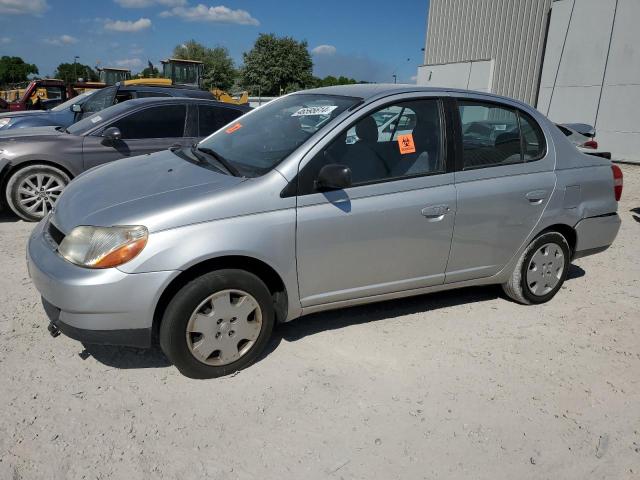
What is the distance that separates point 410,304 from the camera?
4.33 metres

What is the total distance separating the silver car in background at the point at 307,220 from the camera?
280cm

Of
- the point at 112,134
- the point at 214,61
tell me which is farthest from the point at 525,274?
the point at 214,61

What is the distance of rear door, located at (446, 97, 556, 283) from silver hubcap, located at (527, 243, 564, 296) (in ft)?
1.09

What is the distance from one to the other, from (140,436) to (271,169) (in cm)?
163

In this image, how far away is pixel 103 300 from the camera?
8.94ft

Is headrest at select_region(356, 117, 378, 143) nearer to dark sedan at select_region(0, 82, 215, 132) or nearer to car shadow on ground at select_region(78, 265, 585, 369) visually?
car shadow on ground at select_region(78, 265, 585, 369)

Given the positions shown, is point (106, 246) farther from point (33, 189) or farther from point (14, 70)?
point (14, 70)

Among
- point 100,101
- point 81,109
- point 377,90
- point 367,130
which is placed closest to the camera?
point 367,130

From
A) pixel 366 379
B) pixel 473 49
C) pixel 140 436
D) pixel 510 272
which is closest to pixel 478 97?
pixel 510 272

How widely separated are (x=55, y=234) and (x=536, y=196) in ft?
11.0

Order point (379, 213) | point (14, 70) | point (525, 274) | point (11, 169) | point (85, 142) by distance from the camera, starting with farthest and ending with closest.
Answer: point (14, 70), point (85, 142), point (11, 169), point (525, 274), point (379, 213)

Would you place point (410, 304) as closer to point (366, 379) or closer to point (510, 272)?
point (510, 272)

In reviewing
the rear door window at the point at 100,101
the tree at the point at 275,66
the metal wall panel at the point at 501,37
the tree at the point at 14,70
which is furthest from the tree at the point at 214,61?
the rear door window at the point at 100,101

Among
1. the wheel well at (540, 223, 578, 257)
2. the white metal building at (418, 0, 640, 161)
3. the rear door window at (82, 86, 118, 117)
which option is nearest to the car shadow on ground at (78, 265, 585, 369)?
the wheel well at (540, 223, 578, 257)
